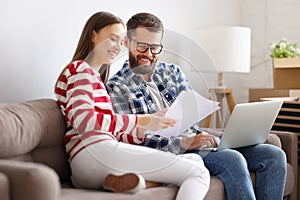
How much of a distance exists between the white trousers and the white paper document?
0.38 ft

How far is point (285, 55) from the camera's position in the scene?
349cm

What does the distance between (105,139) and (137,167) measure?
16cm

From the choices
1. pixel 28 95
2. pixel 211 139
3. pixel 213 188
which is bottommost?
pixel 213 188

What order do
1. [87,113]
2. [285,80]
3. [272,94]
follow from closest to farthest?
[87,113]
[285,80]
[272,94]

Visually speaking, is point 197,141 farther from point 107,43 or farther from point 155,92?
point 107,43

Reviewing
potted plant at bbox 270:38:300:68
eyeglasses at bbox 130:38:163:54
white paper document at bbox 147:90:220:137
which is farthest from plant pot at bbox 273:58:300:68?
eyeglasses at bbox 130:38:163:54

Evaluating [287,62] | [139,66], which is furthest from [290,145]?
[139,66]

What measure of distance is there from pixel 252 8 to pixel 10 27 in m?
2.19

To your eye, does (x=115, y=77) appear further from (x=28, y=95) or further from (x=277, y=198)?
(x=277, y=198)

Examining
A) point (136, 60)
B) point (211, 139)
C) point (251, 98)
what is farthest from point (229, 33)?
point (136, 60)

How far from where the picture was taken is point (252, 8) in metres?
4.07

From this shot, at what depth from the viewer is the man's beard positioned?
7.09 ft

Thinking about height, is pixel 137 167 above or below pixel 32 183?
below

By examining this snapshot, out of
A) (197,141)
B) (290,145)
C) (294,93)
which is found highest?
(197,141)
